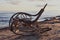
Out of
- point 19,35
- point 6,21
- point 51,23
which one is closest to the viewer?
point 19,35

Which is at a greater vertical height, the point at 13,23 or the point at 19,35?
the point at 13,23

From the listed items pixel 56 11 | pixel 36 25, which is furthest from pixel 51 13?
pixel 36 25

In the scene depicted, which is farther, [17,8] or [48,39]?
[17,8]

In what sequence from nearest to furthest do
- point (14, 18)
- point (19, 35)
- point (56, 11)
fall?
point (14, 18), point (19, 35), point (56, 11)

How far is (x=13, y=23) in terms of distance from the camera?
37.2ft

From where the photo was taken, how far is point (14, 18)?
1129cm

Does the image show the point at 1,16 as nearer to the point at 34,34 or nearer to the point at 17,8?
the point at 17,8

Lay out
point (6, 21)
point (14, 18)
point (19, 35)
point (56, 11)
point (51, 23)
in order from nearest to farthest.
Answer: point (14, 18)
point (19, 35)
point (51, 23)
point (6, 21)
point (56, 11)

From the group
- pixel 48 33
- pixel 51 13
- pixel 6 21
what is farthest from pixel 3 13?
pixel 48 33

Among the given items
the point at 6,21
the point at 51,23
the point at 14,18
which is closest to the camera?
the point at 14,18

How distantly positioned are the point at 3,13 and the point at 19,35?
7.90 metres

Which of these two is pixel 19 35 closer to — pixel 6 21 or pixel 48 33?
pixel 48 33

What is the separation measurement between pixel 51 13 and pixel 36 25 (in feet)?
28.0

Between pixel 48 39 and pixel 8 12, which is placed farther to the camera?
pixel 8 12
